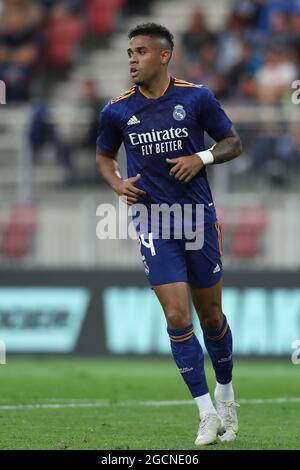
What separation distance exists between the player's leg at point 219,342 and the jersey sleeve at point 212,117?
1.11m

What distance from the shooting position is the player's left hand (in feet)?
28.3


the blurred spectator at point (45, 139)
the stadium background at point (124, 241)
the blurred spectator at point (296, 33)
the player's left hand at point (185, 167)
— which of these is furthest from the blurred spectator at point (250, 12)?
the player's left hand at point (185, 167)

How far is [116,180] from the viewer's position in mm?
9016

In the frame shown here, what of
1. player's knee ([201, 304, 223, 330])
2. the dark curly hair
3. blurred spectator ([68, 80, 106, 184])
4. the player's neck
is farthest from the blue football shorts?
blurred spectator ([68, 80, 106, 184])

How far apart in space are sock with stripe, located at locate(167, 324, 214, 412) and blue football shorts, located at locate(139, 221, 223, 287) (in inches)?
15.3

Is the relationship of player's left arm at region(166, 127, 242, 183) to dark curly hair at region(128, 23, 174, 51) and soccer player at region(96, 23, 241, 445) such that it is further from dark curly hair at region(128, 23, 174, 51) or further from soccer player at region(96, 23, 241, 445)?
dark curly hair at region(128, 23, 174, 51)

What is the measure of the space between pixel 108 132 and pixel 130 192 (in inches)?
25.4

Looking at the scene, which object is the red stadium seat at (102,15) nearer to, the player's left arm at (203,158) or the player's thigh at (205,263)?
the player's left arm at (203,158)

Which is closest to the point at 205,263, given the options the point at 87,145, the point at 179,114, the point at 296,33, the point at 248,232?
the point at 179,114

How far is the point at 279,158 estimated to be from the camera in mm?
16734

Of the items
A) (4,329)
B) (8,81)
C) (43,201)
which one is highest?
(8,81)
